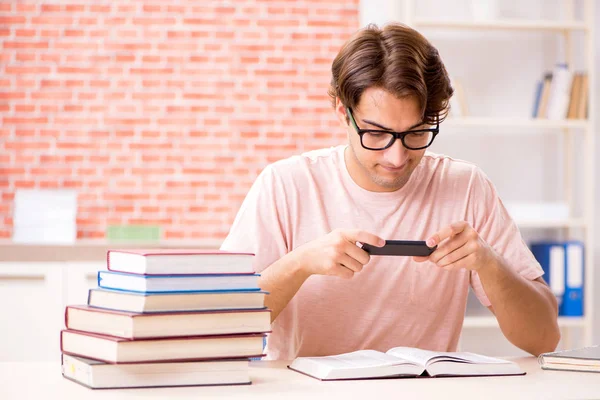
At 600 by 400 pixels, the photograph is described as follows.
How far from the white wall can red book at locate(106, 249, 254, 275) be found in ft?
9.25

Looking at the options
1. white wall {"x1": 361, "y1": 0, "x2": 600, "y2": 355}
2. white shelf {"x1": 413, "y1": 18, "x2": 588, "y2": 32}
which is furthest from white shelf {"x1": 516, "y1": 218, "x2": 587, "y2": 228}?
white shelf {"x1": 413, "y1": 18, "x2": 588, "y2": 32}

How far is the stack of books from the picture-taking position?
1.27m

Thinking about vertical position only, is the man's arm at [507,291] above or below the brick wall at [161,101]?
below

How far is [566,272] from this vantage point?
12.3 feet

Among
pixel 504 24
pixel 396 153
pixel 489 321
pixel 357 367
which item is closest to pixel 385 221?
pixel 396 153

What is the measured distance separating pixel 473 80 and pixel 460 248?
2636mm

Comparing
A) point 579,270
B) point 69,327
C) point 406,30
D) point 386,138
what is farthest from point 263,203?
point 579,270

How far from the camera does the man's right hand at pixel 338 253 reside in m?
1.52

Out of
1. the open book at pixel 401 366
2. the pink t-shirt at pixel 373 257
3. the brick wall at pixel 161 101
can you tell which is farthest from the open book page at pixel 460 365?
the brick wall at pixel 161 101

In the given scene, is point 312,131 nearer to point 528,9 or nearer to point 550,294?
point 528,9

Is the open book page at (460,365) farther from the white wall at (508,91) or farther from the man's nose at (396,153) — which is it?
the white wall at (508,91)

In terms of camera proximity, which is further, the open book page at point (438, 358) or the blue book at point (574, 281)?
the blue book at point (574, 281)

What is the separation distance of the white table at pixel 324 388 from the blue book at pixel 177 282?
0.16m

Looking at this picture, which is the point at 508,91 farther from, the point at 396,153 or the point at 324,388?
the point at 324,388
